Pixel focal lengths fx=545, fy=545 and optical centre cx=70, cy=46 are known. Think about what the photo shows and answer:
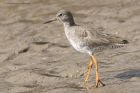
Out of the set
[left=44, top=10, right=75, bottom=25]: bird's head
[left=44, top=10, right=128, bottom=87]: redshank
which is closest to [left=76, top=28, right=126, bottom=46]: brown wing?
[left=44, top=10, right=128, bottom=87]: redshank

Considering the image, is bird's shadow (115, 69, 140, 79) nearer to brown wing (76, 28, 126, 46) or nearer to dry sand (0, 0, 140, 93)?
dry sand (0, 0, 140, 93)

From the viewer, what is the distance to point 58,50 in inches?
516

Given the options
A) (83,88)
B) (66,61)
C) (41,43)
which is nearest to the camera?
(83,88)

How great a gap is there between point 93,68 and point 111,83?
1395 millimetres

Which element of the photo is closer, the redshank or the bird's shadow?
the bird's shadow

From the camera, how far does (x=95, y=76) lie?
11.3m

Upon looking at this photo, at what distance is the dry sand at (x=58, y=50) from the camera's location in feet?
35.6

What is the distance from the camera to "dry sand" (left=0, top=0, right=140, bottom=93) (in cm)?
1086

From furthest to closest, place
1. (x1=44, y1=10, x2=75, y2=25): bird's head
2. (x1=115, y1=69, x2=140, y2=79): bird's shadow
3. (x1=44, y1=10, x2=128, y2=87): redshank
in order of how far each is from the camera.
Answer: (x1=44, y1=10, x2=75, y2=25): bird's head
(x1=44, y1=10, x2=128, y2=87): redshank
(x1=115, y1=69, x2=140, y2=79): bird's shadow

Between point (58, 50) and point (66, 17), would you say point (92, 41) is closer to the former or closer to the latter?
point (66, 17)

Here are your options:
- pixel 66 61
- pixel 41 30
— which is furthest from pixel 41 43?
pixel 66 61

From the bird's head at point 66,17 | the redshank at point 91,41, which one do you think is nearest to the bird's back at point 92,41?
the redshank at point 91,41

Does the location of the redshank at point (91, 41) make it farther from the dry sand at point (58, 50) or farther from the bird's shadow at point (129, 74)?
the dry sand at point (58, 50)

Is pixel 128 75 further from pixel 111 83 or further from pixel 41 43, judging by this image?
pixel 41 43
